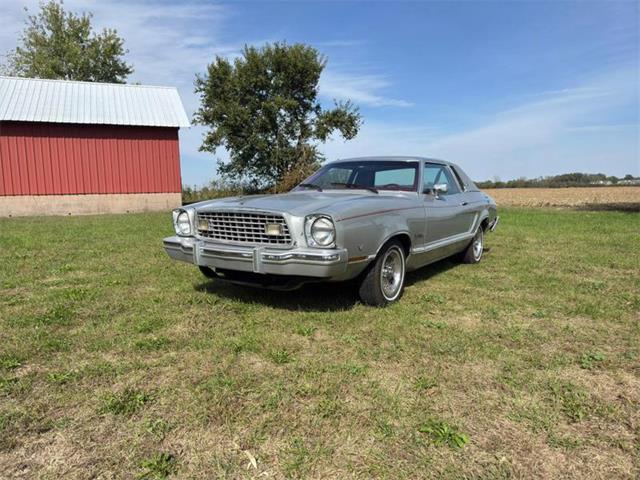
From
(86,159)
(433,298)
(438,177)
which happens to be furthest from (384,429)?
(86,159)

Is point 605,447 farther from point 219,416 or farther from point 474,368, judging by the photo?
point 219,416

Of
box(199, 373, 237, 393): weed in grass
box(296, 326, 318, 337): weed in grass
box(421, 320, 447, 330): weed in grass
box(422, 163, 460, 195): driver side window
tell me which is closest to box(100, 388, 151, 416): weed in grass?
Result: box(199, 373, 237, 393): weed in grass

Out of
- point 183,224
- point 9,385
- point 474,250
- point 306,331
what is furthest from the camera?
point 474,250

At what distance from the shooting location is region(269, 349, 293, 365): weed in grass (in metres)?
3.07

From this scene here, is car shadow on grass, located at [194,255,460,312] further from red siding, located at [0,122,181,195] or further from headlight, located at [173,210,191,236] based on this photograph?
red siding, located at [0,122,181,195]

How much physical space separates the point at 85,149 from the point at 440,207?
16018 mm

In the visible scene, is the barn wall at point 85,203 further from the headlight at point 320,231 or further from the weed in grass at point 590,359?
the weed in grass at point 590,359

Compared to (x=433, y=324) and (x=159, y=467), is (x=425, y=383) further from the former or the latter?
(x=159, y=467)

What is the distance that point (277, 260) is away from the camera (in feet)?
12.0

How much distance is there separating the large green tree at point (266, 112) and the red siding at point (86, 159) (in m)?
9.87

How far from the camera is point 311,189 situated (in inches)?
211

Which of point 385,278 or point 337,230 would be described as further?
point 385,278

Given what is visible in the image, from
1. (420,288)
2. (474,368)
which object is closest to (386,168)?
(420,288)

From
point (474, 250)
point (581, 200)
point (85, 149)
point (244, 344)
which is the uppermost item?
point (85, 149)
